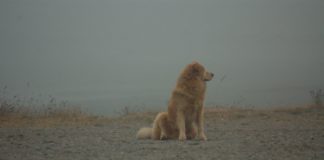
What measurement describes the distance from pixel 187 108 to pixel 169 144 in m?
1.15

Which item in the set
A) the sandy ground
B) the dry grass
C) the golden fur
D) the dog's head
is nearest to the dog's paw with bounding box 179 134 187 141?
the golden fur

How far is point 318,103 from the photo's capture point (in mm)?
18016

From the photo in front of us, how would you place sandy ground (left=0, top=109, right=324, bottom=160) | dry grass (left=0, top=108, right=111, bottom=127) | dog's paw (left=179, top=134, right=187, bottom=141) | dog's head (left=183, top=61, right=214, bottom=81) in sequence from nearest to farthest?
sandy ground (left=0, top=109, right=324, bottom=160) < dog's paw (left=179, top=134, right=187, bottom=141) < dog's head (left=183, top=61, right=214, bottom=81) < dry grass (left=0, top=108, right=111, bottom=127)

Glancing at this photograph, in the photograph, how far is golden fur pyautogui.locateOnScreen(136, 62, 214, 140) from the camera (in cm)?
1012

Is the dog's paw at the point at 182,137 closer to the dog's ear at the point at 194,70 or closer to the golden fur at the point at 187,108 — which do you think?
the golden fur at the point at 187,108

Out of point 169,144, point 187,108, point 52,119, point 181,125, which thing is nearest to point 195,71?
point 187,108

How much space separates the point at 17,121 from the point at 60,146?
7113 millimetres

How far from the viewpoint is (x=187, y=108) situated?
10.2 m

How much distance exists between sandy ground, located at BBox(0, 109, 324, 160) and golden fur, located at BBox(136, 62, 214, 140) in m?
0.46

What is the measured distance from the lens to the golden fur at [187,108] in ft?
33.2

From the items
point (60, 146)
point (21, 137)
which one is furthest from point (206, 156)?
point (21, 137)

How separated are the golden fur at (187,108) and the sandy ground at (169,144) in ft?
1.51

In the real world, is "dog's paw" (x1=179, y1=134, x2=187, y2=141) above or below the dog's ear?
below

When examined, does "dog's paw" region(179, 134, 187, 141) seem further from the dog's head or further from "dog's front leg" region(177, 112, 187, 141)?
the dog's head
